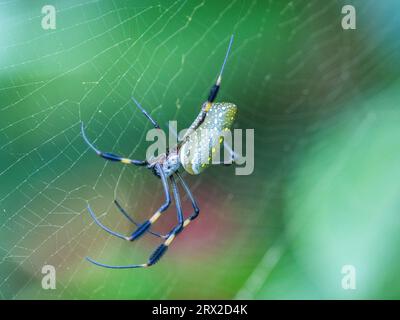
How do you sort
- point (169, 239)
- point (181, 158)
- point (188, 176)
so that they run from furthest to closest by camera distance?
point (188, 176) → point (169, 239) → point (181, 158)

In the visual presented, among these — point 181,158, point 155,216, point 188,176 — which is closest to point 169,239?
point 155,216

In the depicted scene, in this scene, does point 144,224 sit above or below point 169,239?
above

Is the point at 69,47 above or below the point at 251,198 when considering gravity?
above

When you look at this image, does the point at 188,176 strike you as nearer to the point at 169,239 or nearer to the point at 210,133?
the point at 169,239

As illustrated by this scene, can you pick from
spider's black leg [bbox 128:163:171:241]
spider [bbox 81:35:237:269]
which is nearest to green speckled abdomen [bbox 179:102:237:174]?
spider [bbox 81:35:237:269]

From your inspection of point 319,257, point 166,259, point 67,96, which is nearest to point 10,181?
point 67,96

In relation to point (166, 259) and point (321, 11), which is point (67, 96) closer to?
point (166, 259)

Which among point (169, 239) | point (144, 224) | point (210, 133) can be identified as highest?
point (210, 133)
